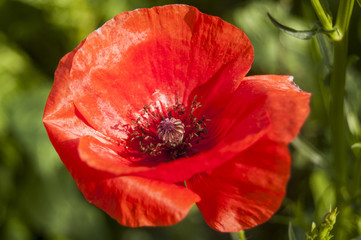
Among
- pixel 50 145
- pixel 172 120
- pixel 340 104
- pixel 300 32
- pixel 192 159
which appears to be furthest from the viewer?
pixel 50 145

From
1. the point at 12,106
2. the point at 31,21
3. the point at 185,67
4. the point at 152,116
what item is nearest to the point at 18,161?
the point at 12,106

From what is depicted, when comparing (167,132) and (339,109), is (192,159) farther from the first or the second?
(339,109)

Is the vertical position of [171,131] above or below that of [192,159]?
below

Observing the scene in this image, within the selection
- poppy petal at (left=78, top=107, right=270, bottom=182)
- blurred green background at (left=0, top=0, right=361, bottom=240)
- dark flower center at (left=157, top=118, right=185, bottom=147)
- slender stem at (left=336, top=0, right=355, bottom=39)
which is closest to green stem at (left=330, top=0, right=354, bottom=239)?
slender stem at (left=336, top=0, right=355, bottom=39)

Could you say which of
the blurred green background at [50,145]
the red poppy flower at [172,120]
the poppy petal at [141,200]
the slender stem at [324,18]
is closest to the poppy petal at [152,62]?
the red poppy flower at [172,120]

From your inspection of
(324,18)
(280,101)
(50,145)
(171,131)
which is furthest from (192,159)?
(50,145)

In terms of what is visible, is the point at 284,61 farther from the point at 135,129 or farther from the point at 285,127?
the point at 285,127

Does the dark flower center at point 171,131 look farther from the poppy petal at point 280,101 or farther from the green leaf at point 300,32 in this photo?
the green leaf at point 300,32
